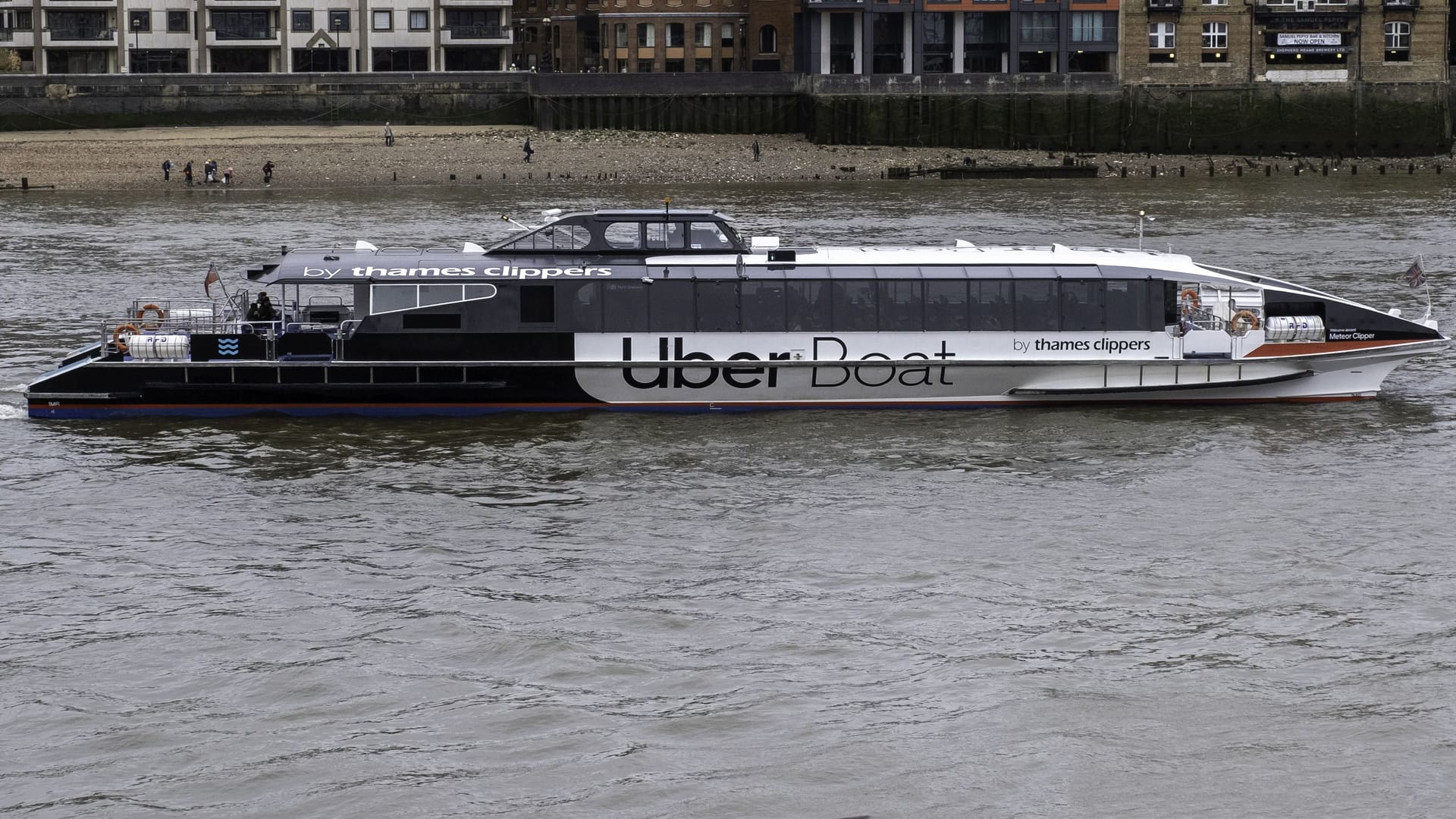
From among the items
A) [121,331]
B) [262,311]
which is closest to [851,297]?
[262,311]

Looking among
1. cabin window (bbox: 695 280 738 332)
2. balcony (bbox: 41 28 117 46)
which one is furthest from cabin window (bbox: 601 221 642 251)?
balcony (bbox: 41 28 117 46)

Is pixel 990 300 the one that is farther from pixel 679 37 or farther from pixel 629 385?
pixel 679 37

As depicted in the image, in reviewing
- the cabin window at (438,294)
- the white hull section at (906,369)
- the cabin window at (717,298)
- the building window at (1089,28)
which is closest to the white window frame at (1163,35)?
the building window at (1089,28)

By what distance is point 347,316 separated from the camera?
3158cm

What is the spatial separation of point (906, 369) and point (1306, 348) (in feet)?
21.4

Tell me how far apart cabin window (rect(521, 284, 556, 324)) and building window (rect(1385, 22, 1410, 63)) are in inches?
3001

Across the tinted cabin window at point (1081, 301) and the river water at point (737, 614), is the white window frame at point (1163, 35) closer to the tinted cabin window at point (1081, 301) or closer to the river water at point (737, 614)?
the river water at point (737, 614)

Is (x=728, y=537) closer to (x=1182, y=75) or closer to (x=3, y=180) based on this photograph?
(x=3, y=180)

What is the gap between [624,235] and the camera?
3192 cm

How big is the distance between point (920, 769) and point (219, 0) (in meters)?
94.8

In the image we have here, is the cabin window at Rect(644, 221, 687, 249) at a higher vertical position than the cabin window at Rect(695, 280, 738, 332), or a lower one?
higher

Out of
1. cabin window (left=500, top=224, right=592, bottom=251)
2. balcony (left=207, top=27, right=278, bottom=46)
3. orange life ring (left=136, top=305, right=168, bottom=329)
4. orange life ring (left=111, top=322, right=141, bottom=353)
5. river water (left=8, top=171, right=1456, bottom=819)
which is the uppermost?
balcony (left=207, top=27, right=278, bottom=46)

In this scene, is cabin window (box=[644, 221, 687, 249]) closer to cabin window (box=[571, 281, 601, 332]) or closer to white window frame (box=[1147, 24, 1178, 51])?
cabin window (box=[571, 281, 601, 332])

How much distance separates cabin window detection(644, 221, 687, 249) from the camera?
31.8 metres
